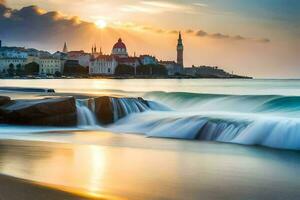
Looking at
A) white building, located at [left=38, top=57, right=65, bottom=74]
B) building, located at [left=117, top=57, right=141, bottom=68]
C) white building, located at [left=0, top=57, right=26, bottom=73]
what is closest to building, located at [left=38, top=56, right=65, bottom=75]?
white building, located at [left=38, top=57, right=65, bottom=74]

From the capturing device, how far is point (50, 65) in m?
187

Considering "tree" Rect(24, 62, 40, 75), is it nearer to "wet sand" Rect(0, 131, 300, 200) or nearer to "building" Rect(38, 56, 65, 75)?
"building" Rect(38, 56, 65, 75)

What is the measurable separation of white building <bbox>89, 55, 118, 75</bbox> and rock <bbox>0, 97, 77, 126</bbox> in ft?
530

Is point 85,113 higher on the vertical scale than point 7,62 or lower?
lower

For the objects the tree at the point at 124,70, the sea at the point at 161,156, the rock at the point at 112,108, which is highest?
the tree at the point at 124,70

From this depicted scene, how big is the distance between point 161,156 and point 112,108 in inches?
374

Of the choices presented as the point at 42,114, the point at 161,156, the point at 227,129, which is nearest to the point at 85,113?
the point at 42,114

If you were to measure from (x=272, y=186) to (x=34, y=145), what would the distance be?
725cm

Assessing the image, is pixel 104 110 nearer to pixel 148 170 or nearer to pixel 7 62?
pixel 148 170

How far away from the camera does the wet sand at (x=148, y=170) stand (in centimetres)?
875

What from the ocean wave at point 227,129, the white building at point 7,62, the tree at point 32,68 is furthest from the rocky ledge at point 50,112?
the white building at point 7,62

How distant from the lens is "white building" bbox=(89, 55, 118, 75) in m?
183

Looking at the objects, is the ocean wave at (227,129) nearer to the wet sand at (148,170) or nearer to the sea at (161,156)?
the sea at (161,156)

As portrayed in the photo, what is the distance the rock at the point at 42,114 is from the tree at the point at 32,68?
151267 millimetres
